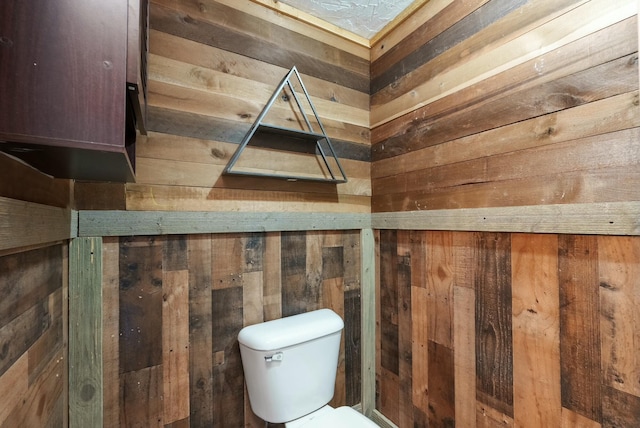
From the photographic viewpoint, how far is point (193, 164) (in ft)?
3.96

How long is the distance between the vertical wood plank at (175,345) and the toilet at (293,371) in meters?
0.23

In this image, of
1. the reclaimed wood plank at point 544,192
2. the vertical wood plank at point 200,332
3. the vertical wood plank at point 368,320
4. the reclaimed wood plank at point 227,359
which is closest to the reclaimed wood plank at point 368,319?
the vertical wood plank at point 368,320

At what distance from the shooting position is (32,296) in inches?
29.9

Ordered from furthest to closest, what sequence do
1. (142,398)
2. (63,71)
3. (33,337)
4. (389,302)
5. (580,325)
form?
(389,302), (142,398), (580,325), (33,337), (63,71)

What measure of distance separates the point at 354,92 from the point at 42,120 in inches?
54.9

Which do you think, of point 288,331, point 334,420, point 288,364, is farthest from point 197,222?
point 334,420

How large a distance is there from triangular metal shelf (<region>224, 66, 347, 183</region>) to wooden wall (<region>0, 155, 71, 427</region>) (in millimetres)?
589

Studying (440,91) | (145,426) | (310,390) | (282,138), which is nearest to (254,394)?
(310,390)

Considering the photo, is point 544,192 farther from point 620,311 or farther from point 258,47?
point 258,47

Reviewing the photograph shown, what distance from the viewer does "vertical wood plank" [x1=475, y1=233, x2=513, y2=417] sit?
3.43ft

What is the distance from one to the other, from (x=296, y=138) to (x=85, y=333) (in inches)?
44.4

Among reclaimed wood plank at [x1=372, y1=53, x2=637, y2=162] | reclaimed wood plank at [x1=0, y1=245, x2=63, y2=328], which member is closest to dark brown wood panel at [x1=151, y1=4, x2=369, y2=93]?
reclaimed wood plank at [x1=372, y1=53, x2=637, y2=162]

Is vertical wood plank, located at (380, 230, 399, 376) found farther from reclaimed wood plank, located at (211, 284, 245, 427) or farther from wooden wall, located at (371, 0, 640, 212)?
reclaimed wood plank, located at (211, 284, 245, 427)

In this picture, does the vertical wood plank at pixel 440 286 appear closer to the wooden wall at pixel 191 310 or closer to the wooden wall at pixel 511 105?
the wooden wall at pixel 511 105
